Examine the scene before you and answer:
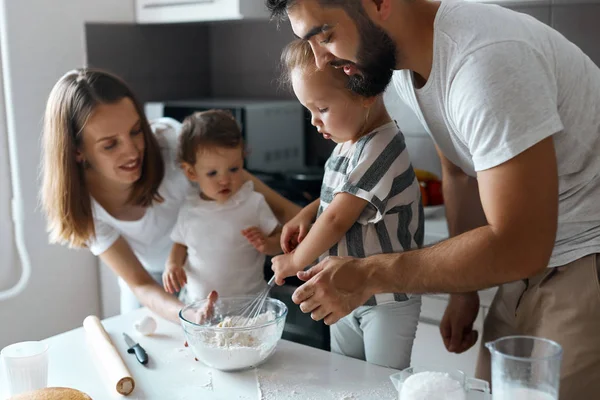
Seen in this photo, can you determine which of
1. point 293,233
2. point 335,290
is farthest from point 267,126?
point 335,290

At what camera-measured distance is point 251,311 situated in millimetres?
1491

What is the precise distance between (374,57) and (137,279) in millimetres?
874

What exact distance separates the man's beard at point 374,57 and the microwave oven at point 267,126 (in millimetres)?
1212

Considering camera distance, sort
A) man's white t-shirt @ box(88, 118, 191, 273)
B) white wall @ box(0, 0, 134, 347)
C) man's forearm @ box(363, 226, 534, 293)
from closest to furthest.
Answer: man's forearm @ box(363, 226, 534, 293) → man's white t-shirt @ box(88, 118, 191, 273) → white wall @ box(0, 0, 134, 347)

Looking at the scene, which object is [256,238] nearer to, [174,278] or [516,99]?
[174,278]

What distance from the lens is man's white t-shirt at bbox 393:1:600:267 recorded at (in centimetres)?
108

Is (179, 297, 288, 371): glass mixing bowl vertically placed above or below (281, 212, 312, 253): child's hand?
below

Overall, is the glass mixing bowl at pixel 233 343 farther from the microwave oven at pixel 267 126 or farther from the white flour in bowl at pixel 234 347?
the microwave oven at pixel 267 126

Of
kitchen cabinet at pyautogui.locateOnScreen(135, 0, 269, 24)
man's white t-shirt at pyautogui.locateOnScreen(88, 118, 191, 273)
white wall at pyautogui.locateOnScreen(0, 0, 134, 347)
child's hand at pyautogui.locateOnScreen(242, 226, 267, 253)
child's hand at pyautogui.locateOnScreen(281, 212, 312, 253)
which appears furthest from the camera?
white wall at pyautogui.locateOnScreen(0, 0, 134, 347)

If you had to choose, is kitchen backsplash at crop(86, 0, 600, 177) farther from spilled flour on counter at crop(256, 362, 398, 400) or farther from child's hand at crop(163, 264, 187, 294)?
spilled flour on counter at crop(256, 362, 398, 400)

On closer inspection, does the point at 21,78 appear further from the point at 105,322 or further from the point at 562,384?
the point at 562,384

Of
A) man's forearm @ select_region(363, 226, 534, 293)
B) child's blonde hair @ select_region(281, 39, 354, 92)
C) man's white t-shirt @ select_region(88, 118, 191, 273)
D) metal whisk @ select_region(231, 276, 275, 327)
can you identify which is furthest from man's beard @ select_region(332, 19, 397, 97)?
man's white t-shirt @ select_region(88, 118, 191, 273)

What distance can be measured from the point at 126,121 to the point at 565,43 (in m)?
1.01

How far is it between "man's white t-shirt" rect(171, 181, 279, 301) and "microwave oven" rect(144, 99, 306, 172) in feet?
2.52
